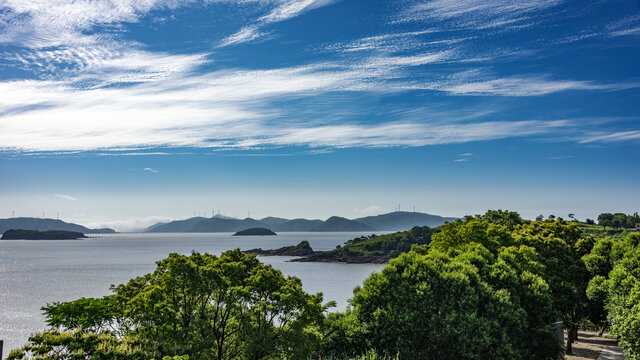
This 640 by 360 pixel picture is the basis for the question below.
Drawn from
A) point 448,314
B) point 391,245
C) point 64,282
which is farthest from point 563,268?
point 391,245

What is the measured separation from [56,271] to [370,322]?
118 metres

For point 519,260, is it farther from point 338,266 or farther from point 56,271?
point 56,271

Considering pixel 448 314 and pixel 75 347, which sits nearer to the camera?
pixel 75 347

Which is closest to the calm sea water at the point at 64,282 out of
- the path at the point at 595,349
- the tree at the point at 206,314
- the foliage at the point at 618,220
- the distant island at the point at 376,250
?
the distant island at the point at 376,250

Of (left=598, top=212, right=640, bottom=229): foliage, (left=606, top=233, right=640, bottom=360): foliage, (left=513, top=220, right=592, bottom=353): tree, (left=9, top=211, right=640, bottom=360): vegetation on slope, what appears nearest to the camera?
(left=9, top=211, right=640, bottom=360): vegetation on slope

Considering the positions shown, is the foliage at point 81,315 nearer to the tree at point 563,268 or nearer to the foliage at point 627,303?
the foliage at point 627,303

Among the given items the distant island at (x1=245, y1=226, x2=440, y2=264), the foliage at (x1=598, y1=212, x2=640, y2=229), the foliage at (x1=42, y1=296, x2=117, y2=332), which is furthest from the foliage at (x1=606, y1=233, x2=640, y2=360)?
the foliage at (x1=598, y1=212, x2=640, y2=229)

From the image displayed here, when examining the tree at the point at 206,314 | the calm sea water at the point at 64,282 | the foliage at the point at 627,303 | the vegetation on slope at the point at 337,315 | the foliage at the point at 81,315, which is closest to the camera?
the tree at the point at 206,314

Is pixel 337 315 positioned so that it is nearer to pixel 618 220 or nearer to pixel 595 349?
pixel 595 349

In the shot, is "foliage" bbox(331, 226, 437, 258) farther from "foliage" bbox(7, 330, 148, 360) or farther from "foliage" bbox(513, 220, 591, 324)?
"foliage" bbox(7, 330, 148, 360)

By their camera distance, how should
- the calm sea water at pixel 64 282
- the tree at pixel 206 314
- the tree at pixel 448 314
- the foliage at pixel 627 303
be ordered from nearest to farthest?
the tree at pixel 206 314 < the tree at pixel 448 314 < the foliage at pixel 627 303 < the calm sea water at pixel 64 282

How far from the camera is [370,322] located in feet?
75.3

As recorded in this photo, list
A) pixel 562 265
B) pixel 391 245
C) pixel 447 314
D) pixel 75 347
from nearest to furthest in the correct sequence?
pixel 75 347
pixel 447 314
pixel 562 265
pixel 391 245

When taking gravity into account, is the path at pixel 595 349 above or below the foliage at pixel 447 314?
below
